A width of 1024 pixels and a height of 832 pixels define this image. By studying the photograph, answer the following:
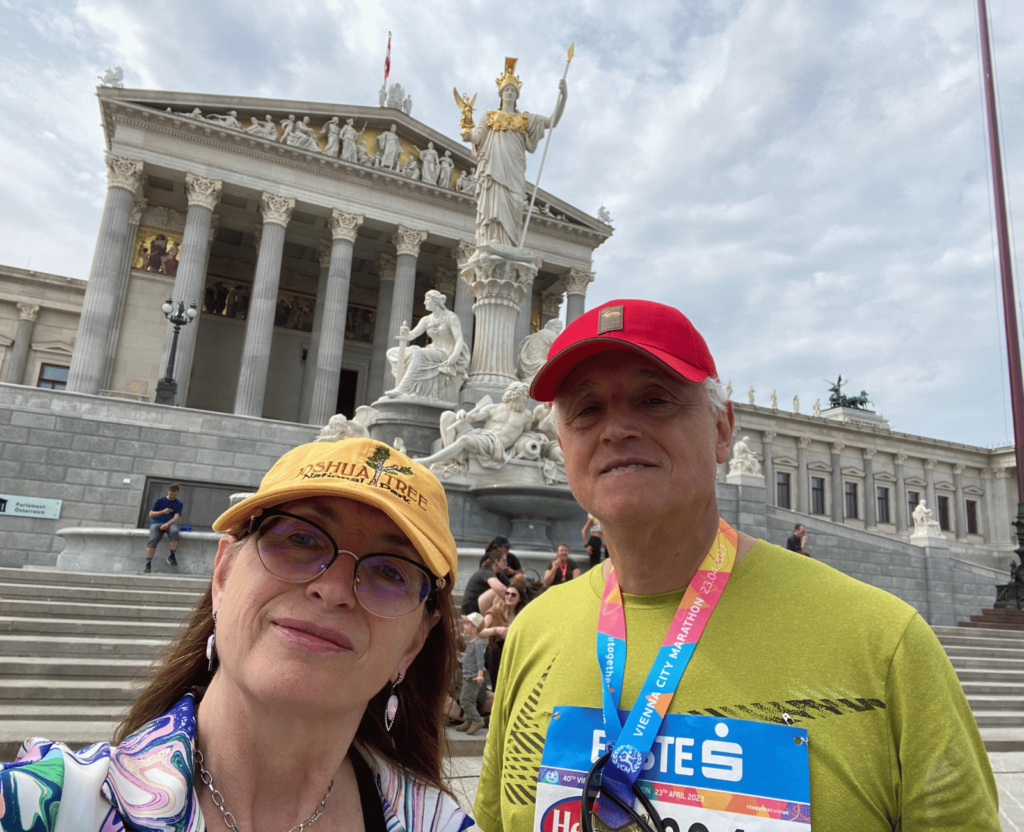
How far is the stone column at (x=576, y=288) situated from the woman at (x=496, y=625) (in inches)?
1275

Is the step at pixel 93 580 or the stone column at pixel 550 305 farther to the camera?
the stone column at pixel 550 305

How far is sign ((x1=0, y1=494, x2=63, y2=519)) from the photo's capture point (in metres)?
17.7

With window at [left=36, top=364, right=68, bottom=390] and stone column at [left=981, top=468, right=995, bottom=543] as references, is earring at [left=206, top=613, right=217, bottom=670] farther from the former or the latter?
stone column at [left=981, top=468, right=995, bottom=543]

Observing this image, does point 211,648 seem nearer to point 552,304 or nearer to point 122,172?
point 122,172

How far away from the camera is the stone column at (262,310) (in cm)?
3011

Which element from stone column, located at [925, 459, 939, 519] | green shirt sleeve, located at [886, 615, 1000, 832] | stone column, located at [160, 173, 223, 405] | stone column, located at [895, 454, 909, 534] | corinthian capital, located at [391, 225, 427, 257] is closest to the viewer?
green shirt sleeve, located at [886, 615, 1000, 832]

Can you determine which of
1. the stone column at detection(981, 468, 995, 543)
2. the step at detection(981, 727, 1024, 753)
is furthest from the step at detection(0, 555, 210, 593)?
the stone column at detection(981, 468, 995, 543)

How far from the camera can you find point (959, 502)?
60031 millimetres

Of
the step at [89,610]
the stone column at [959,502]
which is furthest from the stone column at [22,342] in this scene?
the stone column at [959,502]

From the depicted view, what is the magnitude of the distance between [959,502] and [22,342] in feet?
235

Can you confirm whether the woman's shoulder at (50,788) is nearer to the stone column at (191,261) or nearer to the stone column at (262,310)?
the stone column at (191,261)

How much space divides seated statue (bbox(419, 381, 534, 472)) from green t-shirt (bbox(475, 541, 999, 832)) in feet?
36.0

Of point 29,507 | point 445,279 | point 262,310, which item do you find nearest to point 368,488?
point 29,507

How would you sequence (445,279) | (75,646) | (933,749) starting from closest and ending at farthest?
(933,749), (75,646), (445,279)
